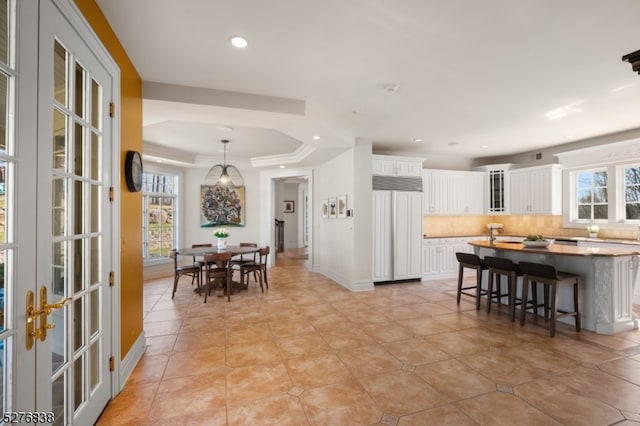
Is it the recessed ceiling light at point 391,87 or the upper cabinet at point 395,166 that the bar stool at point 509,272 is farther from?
the recessed ceiling light at point 391,87

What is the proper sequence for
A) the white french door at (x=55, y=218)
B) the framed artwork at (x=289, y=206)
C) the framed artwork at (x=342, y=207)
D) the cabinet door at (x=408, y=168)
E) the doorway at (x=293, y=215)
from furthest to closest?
the framed artwork at (x=289, y=206) < the doorway at (x=293, y=215) < the cabinet door at (x=408, y=168) < the framed artwork at (x=342, y=207) < the white french door at (x=55, y=218)

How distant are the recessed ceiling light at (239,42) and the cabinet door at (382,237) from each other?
144 inches

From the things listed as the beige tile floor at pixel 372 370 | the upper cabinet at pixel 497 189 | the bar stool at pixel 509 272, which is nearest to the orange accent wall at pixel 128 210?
the beige tile floor at pixel 372 370

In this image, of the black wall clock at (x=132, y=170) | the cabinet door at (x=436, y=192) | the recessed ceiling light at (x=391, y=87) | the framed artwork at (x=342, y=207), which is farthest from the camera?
the cabinet door at (x=436, y=192)

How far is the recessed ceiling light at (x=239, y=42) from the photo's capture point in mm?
2287

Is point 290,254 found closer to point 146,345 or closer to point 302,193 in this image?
point 302,193

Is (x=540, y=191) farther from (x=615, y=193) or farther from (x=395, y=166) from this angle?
(x=395, y=166)

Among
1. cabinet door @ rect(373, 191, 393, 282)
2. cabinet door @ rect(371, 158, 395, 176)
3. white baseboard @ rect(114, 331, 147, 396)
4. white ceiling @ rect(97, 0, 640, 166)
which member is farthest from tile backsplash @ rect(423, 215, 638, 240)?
white baseboard @ rect(114, 331, 147, 396)

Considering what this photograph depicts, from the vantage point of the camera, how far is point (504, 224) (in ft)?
23.4

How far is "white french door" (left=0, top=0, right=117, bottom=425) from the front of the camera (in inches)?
45.9

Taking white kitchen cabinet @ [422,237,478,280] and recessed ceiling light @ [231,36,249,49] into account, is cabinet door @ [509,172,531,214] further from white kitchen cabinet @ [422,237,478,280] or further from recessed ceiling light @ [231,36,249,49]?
recessed ceiling light @ [231,36,249,49]

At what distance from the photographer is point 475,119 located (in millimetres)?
4277

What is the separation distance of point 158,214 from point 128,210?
462 cm

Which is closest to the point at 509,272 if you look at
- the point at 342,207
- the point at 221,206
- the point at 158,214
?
the point at 342,207
